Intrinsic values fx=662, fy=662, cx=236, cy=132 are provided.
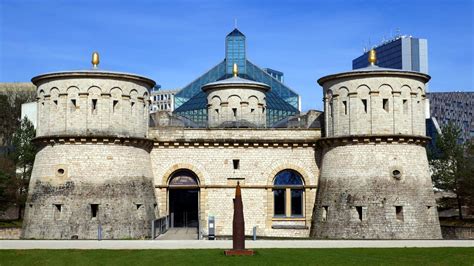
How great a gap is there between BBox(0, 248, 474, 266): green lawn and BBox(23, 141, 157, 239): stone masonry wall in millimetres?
9322

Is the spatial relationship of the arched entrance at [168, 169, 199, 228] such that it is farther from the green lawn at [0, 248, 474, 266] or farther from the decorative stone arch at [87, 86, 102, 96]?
the green lawn at [0, 248, 474, 266]

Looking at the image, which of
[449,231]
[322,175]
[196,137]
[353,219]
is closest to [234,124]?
[196,137]

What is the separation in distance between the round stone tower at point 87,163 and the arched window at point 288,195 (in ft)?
24.9

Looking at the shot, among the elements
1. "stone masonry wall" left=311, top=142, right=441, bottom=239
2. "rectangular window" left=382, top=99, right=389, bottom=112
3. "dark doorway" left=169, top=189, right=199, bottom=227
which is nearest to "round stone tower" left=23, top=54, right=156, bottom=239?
"dark doorway" left=169, top=189, right=199, bottom=227

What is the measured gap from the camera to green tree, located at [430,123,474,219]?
51.4m

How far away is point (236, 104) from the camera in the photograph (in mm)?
44062

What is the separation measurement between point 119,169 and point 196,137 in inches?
223

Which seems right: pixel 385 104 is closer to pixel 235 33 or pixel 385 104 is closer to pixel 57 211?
pixel 57 211

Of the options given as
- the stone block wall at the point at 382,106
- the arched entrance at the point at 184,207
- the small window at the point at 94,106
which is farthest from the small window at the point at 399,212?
the small window at the point at 94,106

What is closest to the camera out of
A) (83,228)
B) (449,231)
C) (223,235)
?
(83,228)

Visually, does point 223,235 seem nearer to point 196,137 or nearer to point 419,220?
point 196,137

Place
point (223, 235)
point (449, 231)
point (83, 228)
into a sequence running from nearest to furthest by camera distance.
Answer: point (83, 228), point (223, 235), point (449, 231)

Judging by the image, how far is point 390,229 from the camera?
35.0 m

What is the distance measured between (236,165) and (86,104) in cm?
961
